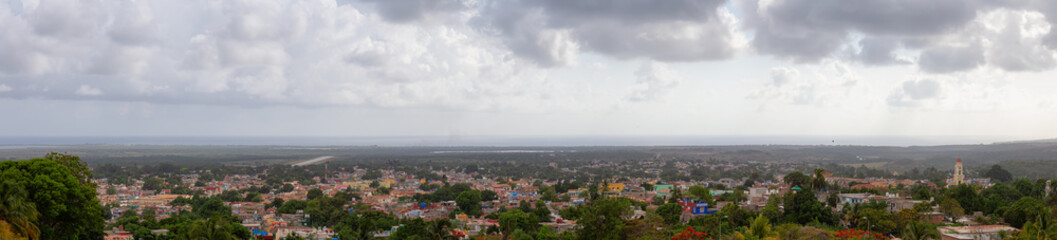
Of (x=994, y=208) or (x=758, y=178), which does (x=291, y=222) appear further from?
(x=758, y=178)

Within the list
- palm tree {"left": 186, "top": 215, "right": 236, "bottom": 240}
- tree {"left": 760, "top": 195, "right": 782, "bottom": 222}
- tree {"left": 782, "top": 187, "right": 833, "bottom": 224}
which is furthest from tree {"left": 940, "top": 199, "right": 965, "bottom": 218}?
palm tree {"left": 186, "top": 215, "right": 236, "bottom": 240}

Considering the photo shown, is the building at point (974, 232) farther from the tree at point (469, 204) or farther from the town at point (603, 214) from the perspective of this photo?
the tree at point (469, 204)

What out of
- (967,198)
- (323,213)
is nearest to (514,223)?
(323,213)

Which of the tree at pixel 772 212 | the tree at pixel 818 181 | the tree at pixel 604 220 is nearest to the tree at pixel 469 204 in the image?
the tree at pixel 772 212

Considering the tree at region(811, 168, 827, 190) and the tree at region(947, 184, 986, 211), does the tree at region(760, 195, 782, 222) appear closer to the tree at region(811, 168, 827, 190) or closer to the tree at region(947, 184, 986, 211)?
the tree at region(811, 168, 827, 190)

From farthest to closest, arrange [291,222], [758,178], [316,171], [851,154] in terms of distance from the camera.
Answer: [851,154], [316,171], [758,178], [291,222]

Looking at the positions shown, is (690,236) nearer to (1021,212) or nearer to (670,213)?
(670,213)

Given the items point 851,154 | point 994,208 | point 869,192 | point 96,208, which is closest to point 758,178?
point 869,192
